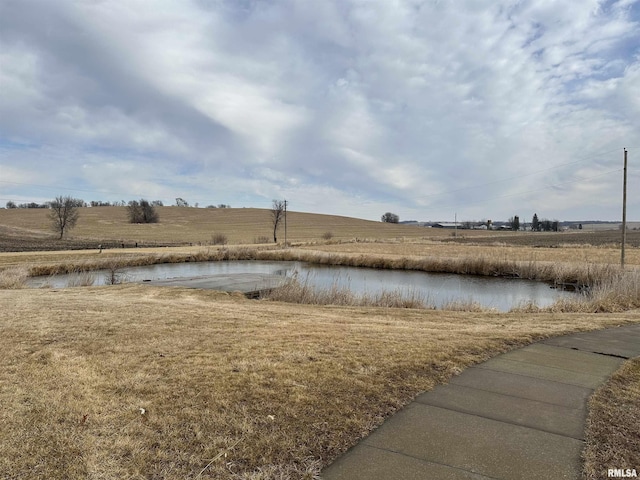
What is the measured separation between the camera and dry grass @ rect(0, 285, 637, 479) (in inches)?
126

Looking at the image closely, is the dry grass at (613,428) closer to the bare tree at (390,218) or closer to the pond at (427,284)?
the pond at (427,284)

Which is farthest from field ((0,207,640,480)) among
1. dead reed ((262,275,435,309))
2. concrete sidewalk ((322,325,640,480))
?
dead reed ((262,275,435,309))

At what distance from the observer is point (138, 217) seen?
95.4 meters

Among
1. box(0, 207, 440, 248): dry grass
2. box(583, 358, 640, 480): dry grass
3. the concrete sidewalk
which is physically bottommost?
the concrete sidewalk

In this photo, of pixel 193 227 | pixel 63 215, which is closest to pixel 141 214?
pixel 193 227

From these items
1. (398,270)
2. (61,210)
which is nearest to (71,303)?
(398,270)

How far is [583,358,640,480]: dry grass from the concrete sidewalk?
91mm

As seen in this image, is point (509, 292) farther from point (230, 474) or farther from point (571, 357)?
point (230, 474)

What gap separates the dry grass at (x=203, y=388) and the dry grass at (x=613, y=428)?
1567mm

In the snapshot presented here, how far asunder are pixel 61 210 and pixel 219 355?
73.1 meters

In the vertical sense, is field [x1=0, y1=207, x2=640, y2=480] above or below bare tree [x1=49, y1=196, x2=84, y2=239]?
below

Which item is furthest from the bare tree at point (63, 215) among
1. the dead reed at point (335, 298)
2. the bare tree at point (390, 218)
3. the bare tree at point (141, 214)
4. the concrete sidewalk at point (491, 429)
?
the bare tree at point (390, 218)

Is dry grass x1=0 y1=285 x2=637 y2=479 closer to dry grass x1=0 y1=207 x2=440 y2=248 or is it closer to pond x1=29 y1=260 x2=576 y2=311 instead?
pond x1=29 y1=260 x2=576 y2=311

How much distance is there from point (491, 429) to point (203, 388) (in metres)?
2.93
